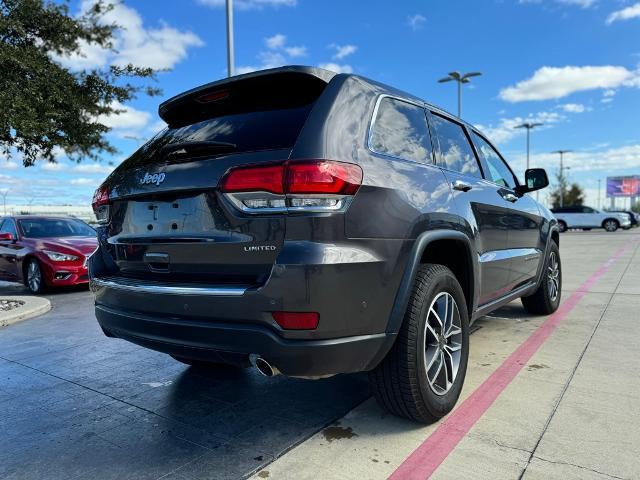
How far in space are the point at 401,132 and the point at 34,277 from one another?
783 cm

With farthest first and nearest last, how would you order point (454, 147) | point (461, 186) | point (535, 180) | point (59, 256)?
1. point (59, 256)
2. point (535, 180)
3. point (454, 147)
4. point (461, 186)

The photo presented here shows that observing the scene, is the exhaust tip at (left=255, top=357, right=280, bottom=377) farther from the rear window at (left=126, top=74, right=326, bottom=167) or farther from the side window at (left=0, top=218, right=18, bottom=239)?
the side window at (left=0, top=218, right=18, bottom=239)

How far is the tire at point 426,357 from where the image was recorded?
255 cm

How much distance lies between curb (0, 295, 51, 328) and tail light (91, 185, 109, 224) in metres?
3.58

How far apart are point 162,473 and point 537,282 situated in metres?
4.02

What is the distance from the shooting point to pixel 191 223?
2.48m

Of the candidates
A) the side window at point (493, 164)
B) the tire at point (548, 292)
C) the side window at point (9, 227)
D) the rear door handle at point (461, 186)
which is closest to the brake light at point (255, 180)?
the rear door handle at point (461, 186)

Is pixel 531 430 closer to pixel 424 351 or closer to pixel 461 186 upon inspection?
pixel 424 351

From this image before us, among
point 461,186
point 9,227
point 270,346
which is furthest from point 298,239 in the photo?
point 9,227

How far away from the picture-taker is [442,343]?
2.92m

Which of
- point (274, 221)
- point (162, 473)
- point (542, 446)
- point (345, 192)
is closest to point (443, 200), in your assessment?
point (345, 192)

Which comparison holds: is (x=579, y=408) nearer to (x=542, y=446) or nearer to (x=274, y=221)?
A: (x=542, y=446)

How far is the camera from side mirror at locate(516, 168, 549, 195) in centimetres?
499

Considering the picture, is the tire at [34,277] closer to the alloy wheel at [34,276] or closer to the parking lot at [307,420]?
the alloy wheel at [34,276]
